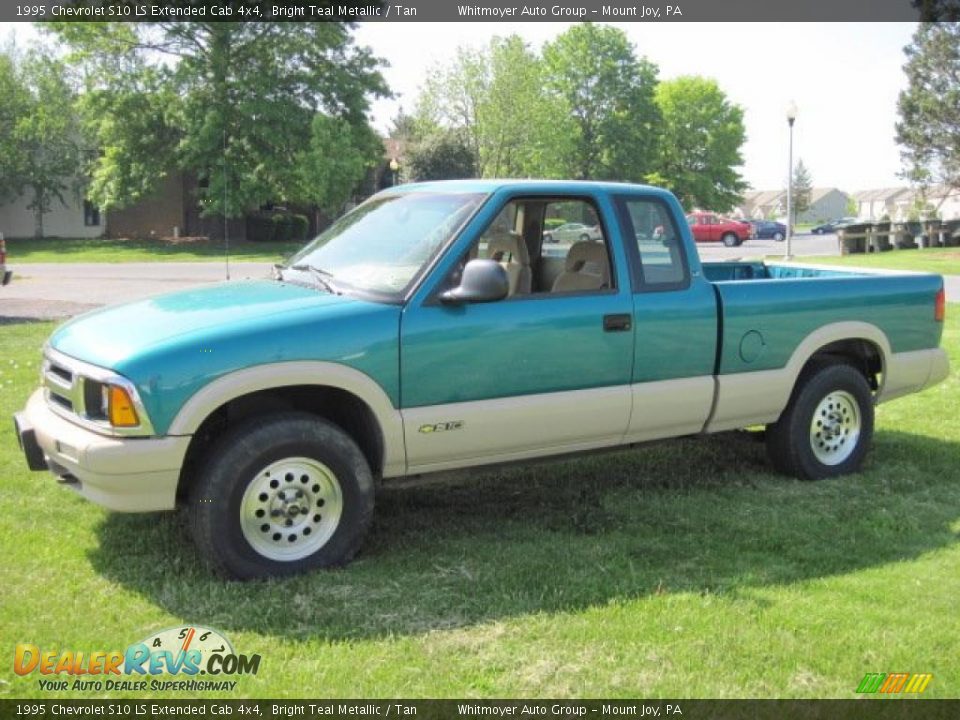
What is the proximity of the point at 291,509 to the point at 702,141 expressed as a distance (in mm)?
77150

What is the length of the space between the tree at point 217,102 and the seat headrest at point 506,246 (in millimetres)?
35176

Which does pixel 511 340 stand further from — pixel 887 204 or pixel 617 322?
pixel 887 204

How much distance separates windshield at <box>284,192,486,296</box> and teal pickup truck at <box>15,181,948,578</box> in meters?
0.01

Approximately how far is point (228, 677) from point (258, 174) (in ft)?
128

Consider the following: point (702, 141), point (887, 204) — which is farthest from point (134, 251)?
point (887, 204)

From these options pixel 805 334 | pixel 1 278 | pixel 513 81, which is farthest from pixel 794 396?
pixel 513 81

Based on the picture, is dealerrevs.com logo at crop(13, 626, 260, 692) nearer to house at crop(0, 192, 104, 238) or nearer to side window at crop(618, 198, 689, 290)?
side window at crop(618, 198, 689, 290)

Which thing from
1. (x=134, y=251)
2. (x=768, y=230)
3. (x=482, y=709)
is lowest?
(x=482, y=709)

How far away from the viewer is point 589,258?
5879 mm

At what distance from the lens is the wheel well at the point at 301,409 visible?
16.1ft

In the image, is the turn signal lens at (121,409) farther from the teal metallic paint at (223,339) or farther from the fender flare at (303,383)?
the fender flare at (303,383)

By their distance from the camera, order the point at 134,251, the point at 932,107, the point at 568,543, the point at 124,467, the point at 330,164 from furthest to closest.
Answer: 1. the point at 932,107
2. the point at 330,164
3. the point at 134,251
4. the point at 568,543
5. the point at 124,467

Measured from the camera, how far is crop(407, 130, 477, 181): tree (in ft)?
163

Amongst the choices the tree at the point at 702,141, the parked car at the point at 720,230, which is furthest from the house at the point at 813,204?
the parked car at the point at 720,230
